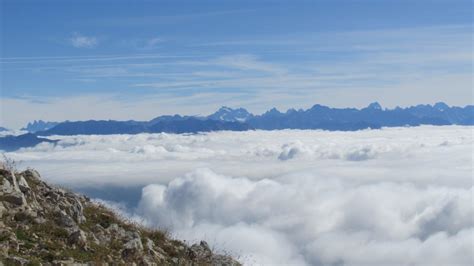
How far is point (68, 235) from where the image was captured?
17.5 metres

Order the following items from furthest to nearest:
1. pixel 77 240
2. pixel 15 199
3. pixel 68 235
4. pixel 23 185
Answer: pixel 23 185
pixel 15 199
pixel 68 235
pixel 77 240

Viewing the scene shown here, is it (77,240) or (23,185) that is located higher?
(23,185)

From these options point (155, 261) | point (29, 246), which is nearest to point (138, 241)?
point (155, 261)

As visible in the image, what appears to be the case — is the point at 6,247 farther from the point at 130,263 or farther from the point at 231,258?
the point at 231,258

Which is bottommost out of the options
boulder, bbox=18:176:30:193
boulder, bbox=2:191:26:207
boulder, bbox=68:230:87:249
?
boulder, bbox=68:230:87:249

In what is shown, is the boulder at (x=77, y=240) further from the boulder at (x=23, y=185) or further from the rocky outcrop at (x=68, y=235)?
the boulder at (x=23, y=185)

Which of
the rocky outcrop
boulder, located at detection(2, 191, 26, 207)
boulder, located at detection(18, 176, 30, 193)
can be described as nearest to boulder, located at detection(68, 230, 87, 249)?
the rocky outcrop

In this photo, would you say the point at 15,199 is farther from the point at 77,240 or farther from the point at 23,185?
the point at 77,240

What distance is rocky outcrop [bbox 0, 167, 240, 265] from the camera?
1603cm

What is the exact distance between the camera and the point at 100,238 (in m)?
19.2

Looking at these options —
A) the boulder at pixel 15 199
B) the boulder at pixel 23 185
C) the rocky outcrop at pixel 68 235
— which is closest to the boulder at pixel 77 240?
the rocky outcrop at pixel 68 235

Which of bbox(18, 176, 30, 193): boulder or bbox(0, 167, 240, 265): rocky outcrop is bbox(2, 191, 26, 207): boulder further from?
bbox(18, 176, 30, 193): boulder

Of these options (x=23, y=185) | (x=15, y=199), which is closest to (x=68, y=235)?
(x=15, y=199)

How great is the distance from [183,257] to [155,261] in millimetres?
1344
